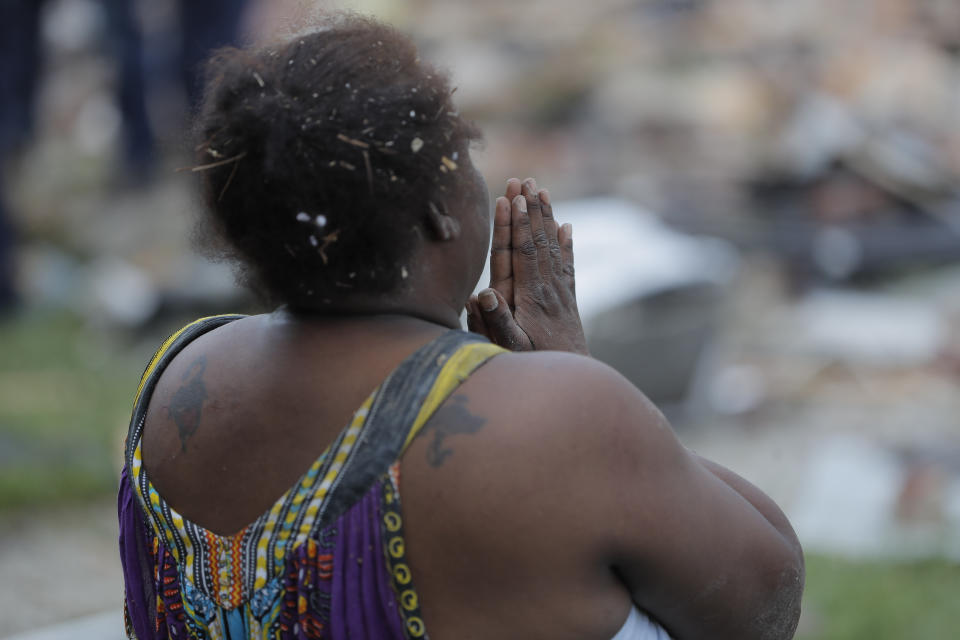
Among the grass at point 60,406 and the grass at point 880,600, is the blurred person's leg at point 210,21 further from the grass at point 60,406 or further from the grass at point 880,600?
the grass at point 880,600

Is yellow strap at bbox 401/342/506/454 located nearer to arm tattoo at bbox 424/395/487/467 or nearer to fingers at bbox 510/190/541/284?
arm tattoo at bbox 424/395/487/467

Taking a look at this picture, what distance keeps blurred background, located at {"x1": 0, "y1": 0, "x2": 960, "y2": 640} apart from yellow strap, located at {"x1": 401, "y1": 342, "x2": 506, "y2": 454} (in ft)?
1.81

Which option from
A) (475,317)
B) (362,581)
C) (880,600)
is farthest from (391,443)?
(880,600)

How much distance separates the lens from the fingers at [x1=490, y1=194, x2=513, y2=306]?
1672 mm

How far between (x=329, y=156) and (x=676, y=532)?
0.66 meters

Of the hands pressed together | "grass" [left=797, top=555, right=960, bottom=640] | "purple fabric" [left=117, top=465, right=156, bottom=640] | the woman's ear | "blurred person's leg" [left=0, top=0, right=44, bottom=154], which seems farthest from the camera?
"blurred person's leg" [left=0, top=0, right=44, bottom=154]

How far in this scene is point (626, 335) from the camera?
6625 millimetres

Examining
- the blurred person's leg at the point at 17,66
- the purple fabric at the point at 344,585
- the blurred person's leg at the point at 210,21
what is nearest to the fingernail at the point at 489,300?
the purple fabric at the point at 344,585

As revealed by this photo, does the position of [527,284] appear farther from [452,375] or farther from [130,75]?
[130,75]

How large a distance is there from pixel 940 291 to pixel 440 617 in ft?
30.3

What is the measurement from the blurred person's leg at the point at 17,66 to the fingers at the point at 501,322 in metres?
7.88

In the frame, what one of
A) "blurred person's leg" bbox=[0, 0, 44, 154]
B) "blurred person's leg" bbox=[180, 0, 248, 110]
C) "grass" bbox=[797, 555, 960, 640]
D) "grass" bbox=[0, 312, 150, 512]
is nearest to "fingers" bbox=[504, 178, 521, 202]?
"grass" bbox=[797, 555, 960, 640]

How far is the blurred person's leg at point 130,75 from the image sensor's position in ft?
30.8

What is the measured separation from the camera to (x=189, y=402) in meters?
1.48
